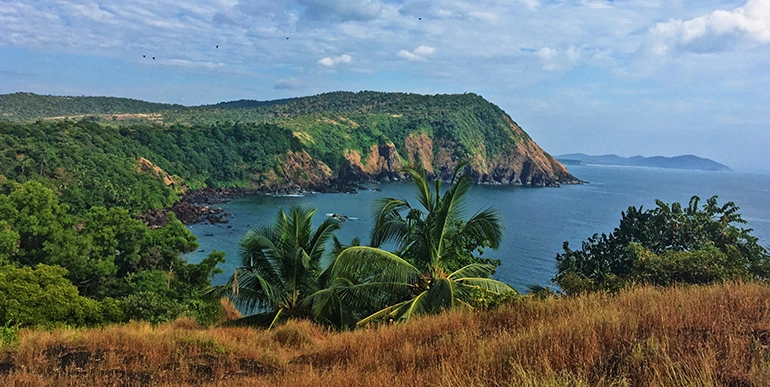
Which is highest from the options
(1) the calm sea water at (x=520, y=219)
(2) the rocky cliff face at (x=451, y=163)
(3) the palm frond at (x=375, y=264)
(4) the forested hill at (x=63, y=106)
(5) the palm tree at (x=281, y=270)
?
(4) the forested hill at (x=63, y=106)

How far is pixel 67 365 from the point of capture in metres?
5.57

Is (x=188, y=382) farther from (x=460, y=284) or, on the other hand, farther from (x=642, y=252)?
(x=642, y=252)

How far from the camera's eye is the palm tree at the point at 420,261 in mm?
9188

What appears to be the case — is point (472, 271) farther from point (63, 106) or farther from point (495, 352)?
point (63, 106)

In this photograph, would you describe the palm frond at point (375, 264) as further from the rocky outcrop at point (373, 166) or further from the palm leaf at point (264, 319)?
the rocky outcrop at point (373, 166)

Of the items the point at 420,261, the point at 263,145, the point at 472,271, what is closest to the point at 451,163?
the point at 263,145

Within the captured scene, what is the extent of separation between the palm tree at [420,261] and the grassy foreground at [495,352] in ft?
6.40

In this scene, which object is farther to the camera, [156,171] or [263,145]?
[263,145]

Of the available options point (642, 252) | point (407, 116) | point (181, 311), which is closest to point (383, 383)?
point (181, 311)

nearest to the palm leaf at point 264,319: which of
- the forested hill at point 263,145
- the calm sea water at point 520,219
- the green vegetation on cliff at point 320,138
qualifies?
the calm sea water at point 520,219

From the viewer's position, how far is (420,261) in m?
10.6

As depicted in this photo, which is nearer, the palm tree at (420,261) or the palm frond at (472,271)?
the palm tree at (420,261)

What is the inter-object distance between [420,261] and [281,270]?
4.32 metres

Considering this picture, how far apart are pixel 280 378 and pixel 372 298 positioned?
5638 mm
